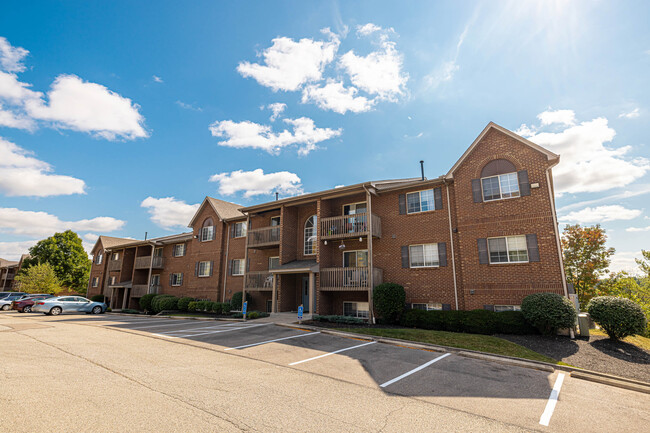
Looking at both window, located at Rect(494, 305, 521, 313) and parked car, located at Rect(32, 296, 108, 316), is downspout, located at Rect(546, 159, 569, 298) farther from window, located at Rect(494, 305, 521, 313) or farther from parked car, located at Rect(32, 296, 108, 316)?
parked car, located at Rect(32, 296, 108, 316)

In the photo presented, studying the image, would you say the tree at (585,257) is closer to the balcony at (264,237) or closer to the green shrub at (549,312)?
the green shrub at (549,312)

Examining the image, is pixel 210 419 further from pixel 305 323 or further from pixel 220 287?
pixel 220 287

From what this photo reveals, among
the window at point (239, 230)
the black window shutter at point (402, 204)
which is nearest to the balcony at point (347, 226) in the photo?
the black window shutter at point (402, 204)

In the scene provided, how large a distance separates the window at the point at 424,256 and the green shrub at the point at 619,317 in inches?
251

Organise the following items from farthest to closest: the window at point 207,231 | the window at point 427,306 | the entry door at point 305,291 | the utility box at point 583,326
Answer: the window at point 207,231 → the entry door at point 305,291 → the window at point 427,306 → the utility box at point 583,326

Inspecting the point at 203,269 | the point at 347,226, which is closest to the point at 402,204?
the point at 347,226

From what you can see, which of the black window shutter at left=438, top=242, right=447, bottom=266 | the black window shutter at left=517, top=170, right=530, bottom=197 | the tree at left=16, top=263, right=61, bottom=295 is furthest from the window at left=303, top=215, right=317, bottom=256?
the tree at left=16, top=263, right=61, bottom=295

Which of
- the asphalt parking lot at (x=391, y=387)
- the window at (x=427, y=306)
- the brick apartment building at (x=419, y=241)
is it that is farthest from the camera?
the window at (x=427, y=306)

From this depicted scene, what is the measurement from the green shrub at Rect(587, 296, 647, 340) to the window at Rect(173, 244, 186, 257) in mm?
29533

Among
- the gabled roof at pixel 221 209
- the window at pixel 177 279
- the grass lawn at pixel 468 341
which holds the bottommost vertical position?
the grass lawn at pixel 468 341

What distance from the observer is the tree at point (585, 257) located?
24.5 m

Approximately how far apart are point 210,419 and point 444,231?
14.2m

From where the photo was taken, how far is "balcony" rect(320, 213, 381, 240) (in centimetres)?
1766

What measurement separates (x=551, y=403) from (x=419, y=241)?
36.4 feet
